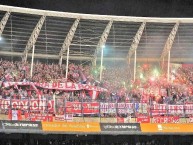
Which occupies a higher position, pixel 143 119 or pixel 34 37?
pixel 34 37

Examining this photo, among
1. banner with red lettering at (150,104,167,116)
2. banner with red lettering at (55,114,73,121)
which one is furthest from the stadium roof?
banner with red lettering at (55,114,73,121)

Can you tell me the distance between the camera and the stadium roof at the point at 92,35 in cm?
4094

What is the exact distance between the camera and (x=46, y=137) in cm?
3294

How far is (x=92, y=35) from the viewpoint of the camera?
43656 mm

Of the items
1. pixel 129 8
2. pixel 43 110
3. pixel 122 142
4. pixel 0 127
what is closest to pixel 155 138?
pixel 122 142

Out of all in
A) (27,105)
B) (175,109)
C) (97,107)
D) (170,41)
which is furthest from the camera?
(170,41)

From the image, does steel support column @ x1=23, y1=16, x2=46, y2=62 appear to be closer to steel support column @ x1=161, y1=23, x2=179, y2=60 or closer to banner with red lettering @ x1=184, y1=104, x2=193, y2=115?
steel support column @ x1=161, y1=23, x2=179, y2=60

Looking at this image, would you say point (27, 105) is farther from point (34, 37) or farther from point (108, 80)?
point (108, 80)

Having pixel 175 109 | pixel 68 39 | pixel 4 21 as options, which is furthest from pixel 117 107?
pixel 4 21

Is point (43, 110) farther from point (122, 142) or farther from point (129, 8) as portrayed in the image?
point (129, 8)

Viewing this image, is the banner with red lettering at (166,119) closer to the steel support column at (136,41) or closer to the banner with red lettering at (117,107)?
the banner with red lettering at (117,107)

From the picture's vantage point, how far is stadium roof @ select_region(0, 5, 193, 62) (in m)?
40.9

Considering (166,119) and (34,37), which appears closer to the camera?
(166,119)

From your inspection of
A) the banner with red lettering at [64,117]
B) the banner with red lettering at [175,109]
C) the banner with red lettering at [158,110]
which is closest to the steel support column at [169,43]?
the banner with red lettering at [175,109]
